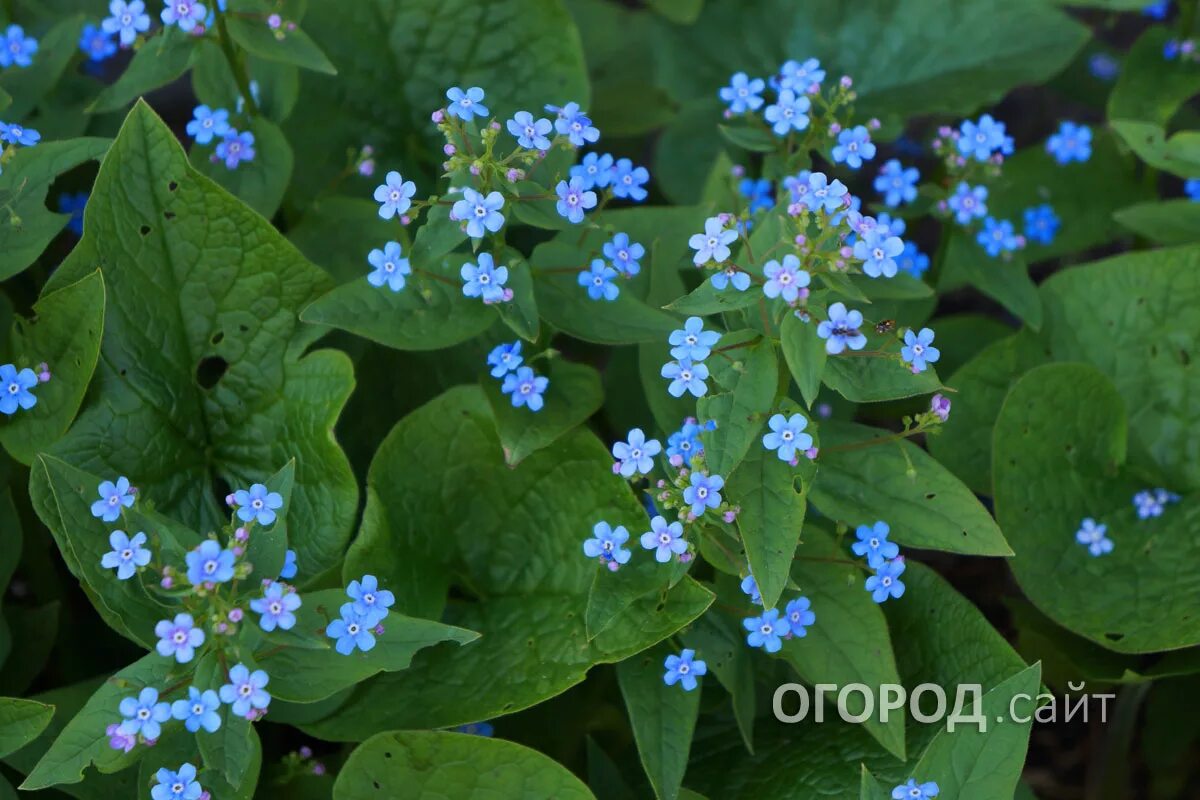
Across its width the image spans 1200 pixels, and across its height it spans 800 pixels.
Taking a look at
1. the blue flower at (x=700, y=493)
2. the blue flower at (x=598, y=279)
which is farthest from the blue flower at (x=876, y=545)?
the blue flower at (x=598, y=279)

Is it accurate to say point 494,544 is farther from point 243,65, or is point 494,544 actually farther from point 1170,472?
point 1170,472

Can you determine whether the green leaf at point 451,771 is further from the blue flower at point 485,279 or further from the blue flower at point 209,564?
the blue flower at point 485,279

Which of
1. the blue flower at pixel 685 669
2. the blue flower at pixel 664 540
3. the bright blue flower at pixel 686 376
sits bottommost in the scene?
the blue flower at pixel 685 669

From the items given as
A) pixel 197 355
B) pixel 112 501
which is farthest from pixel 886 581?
pixel 197 355

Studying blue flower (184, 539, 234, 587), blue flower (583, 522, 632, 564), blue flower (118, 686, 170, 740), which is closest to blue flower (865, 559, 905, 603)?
blue flower (583, 522, 632, 564)

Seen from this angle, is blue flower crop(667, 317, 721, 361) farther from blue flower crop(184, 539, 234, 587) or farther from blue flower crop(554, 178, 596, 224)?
blue flower crop(184, 539, 234, 587)

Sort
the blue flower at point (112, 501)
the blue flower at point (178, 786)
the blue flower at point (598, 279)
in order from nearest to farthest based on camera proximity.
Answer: the blue flower at point (178, 786) → the blue flower at point (112, 501) → the blue flower at point (598, 279)
